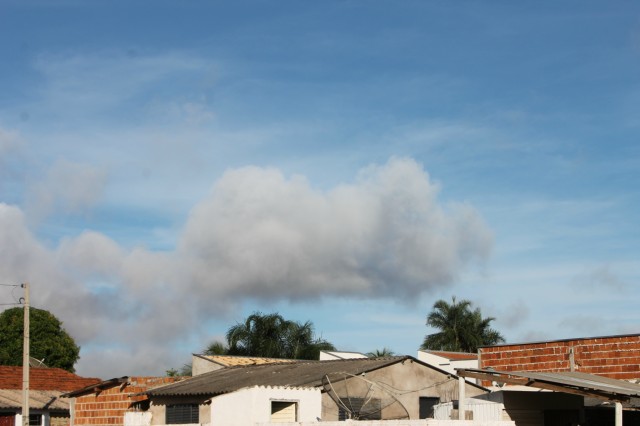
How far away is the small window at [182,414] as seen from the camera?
29081 mm

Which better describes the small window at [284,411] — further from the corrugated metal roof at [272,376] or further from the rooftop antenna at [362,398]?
the corrugated metal roof at [272,376]

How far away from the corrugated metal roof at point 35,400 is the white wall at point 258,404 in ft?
68.6

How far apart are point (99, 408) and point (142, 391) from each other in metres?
2.09

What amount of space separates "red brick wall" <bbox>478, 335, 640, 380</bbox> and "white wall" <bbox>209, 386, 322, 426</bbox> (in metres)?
11.7

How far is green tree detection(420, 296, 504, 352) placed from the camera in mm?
75562

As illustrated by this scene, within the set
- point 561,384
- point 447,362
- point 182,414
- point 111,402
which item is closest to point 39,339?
point 447,362

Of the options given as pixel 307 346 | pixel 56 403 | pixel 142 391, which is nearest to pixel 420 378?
pixel 142 391

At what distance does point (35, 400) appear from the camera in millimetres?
44531

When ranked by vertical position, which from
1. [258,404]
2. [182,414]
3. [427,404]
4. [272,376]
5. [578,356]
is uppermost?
[578,356]

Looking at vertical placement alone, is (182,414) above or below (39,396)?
below

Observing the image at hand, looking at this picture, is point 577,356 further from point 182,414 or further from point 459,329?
point 459,329

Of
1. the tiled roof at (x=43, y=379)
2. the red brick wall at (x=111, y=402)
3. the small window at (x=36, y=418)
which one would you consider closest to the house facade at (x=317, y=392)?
the red brick wall at (x=111, y=402)

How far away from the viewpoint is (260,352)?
5484 centimetres

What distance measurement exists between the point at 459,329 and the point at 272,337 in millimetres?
25019
